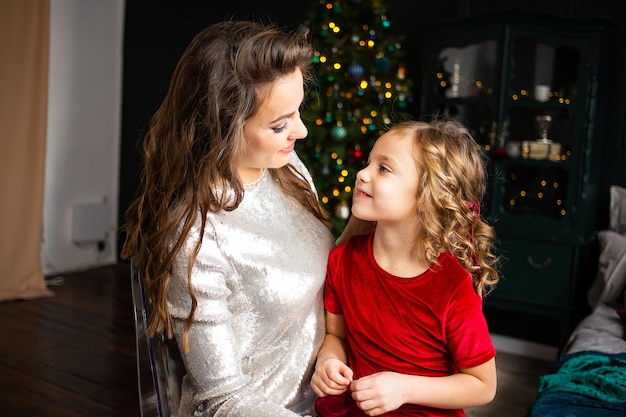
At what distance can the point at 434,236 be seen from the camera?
128 centimetres

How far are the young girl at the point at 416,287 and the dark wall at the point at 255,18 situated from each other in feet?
8.52

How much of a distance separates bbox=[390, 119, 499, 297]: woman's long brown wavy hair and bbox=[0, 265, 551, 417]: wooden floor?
2.14 meters

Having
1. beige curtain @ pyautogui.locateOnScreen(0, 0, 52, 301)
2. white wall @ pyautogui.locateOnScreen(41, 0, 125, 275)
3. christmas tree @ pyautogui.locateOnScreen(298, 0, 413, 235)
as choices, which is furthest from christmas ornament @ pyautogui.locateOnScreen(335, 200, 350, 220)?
white wall @ pyautogui.locateOnScreen(41, 0, 125, 275)

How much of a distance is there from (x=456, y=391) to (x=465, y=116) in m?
3.15

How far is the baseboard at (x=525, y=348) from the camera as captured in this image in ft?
13.7

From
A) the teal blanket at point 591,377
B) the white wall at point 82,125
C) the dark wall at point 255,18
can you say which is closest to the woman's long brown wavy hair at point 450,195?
the teal blanket at point 591,377

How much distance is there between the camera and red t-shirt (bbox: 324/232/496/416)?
123 cm

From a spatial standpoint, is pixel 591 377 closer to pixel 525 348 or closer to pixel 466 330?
pixel 466 330

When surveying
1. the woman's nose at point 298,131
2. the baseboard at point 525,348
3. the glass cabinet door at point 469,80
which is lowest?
the baseboard at point 525,348

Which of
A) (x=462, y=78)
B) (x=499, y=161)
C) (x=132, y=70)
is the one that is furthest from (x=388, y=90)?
(x=132, y=70)

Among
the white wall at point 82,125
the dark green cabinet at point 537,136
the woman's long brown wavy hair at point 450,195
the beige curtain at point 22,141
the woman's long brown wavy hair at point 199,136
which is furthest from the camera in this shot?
the white wall at point 82,125

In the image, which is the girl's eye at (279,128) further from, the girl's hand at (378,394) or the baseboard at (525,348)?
the baseboard at (525,348)

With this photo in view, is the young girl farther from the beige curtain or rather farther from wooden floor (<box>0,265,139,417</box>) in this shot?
the beige curtain

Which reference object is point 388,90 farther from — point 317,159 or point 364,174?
point 364,174
